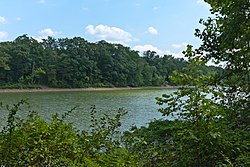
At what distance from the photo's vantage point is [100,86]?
188ft

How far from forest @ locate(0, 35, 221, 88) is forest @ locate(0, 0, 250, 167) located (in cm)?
3887

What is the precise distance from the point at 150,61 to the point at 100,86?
Result: 29.1m

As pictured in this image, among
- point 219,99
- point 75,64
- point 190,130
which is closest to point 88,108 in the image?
point 219,99

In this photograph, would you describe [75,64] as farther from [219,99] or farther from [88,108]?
[219,99]

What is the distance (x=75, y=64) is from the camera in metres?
55.7

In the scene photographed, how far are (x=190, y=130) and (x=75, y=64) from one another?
5346 cm

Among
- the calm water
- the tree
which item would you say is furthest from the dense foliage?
the tree

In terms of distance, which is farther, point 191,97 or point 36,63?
point 36,63

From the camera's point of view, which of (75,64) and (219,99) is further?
(75,64)

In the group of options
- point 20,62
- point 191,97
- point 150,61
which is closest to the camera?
point 191,97

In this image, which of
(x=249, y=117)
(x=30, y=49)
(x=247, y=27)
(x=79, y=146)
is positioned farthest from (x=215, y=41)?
(x=30, y=49)

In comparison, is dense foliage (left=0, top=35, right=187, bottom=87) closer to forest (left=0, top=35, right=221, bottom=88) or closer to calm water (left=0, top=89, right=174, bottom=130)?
forest (left=0, top=35, right=221, bottom=88)

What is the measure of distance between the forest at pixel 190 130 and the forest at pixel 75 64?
38.9 meters

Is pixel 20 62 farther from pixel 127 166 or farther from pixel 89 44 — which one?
pixel 127 166
